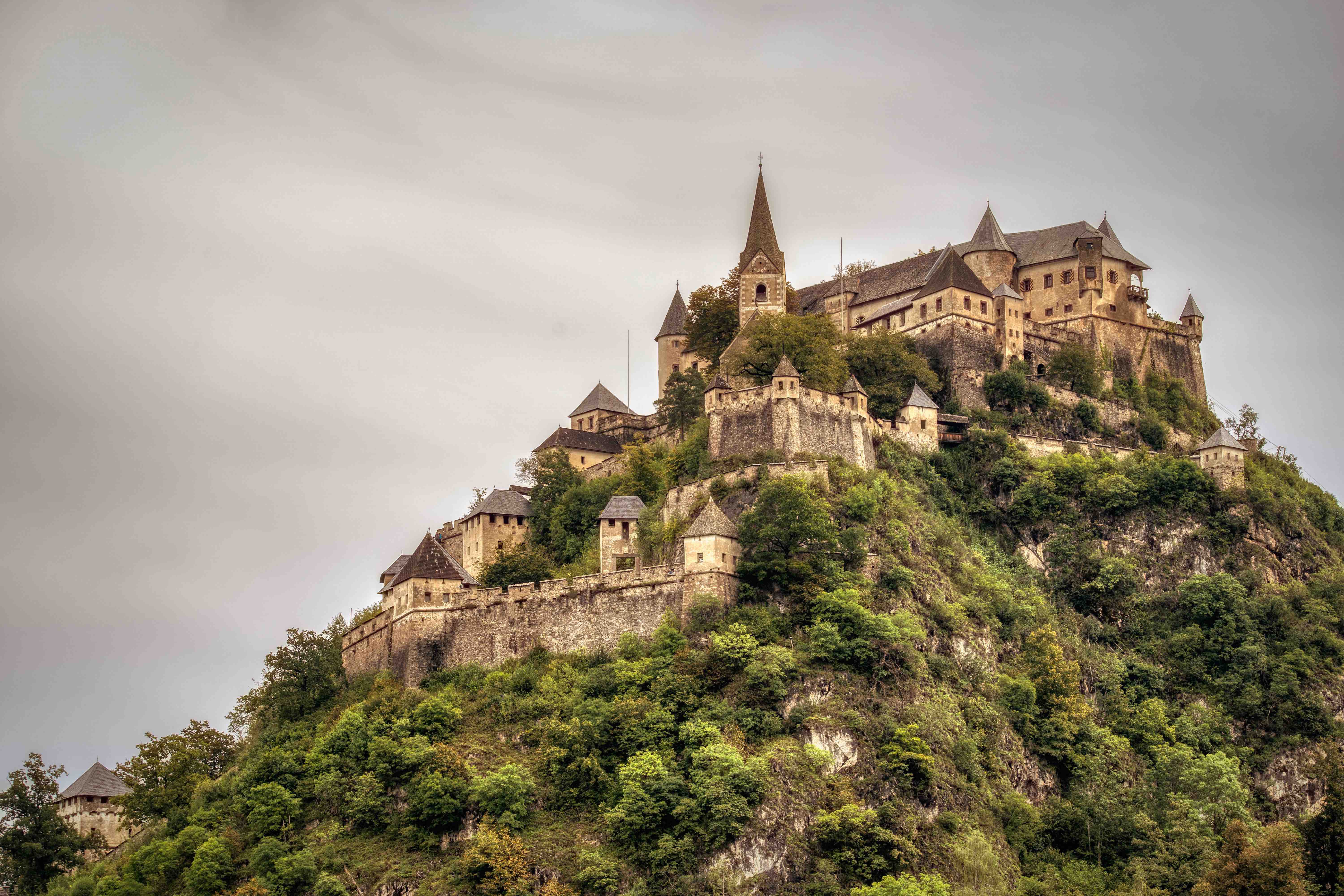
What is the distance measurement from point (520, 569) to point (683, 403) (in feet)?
35.3

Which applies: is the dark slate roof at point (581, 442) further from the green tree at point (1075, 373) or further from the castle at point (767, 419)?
the green tree at point (1075, 373)

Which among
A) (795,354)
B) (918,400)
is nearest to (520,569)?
(795,354)

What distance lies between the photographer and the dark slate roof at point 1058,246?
88500mm

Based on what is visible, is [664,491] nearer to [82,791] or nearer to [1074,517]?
[1074,517]

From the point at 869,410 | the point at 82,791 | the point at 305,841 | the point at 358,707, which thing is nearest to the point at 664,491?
the point at 869,410

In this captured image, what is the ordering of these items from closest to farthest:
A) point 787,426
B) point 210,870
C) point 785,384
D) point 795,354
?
point 210,870, point 787,426, point 785,384, point 795,354

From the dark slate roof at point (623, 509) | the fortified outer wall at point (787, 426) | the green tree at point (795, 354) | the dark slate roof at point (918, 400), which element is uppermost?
the green tree at point (795, 354)

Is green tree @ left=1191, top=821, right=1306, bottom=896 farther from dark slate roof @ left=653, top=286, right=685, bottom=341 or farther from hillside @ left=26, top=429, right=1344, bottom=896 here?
dark slate roof @ left=653, top=286, right=685, bottom=341

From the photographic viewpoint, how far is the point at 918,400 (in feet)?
257

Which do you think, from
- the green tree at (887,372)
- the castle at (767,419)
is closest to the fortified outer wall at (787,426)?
the castle at (767,419)

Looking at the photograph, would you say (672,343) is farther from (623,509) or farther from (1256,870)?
(1256,870)

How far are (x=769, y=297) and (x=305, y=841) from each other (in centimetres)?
3582

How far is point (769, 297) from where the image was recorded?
278ft

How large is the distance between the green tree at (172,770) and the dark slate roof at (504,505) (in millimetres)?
14755
